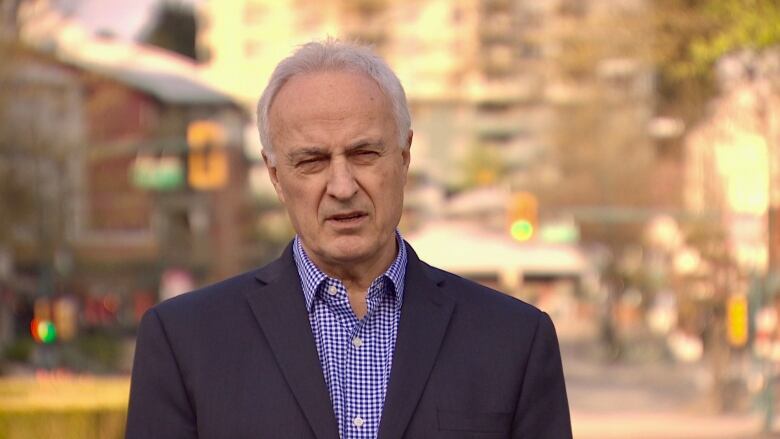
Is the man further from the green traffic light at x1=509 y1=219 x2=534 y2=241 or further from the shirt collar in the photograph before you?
the green traffic light at x1=509 y1=219 x2=534 y2=241

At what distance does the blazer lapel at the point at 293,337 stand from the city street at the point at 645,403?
1992cm

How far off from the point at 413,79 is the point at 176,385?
9872 cm

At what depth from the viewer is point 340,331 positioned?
3.09 m

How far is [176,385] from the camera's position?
3.04 metres

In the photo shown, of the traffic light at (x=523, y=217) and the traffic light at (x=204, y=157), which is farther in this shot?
the traffic light at (x=523, y=217)

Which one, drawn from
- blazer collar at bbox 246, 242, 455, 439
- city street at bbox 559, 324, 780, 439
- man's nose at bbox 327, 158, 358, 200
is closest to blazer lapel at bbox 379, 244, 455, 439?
blazer collar at bbox 246, 242, 455, 439

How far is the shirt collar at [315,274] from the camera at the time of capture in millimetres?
3113

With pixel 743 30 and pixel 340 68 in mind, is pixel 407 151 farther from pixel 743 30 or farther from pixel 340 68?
pixel 743 30

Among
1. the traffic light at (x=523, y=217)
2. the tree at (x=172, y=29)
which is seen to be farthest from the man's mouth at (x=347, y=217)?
the tree at (x=172, y=29)

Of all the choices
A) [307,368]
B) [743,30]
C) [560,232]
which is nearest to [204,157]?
[560,232]

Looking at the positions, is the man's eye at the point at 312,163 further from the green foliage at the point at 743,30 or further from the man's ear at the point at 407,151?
the green foliage at the point at 743,30

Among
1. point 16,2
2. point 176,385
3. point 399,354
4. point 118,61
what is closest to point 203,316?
point 176,385

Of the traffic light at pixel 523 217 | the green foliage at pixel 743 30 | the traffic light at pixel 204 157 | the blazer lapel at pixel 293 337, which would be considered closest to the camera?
the blazer lapel at pixel 293 337

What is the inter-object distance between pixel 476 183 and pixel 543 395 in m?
88.4
